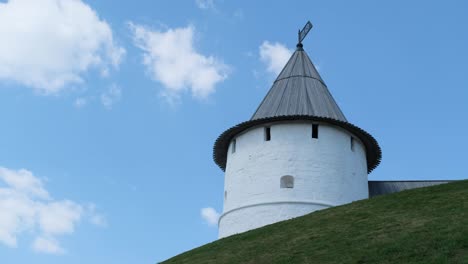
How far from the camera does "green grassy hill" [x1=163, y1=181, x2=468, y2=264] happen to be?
13102mm

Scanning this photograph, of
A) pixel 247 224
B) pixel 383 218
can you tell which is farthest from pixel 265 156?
pixel 383 218

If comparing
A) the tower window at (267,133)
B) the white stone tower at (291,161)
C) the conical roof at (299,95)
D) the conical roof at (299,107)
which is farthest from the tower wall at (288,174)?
the conical roof at (299,95)

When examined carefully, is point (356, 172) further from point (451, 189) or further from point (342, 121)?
point (451, 189)

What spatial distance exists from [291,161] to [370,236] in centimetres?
959

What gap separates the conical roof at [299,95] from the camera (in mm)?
25797

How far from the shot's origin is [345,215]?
18.0m

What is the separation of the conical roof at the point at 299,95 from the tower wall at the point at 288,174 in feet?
2.41

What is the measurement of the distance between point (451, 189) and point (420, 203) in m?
1.76

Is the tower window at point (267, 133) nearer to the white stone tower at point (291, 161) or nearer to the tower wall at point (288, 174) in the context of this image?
the white stone tower at point (291, 161)

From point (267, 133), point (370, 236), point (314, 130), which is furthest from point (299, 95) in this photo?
point (370, 236)

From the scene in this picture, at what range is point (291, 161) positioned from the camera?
24344mm

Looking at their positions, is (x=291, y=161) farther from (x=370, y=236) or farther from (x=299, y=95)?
(x=370, y=236)

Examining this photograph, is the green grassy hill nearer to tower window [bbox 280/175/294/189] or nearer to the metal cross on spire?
tower window [bbox 280/175/294/189]

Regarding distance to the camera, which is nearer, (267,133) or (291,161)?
(291,161)
